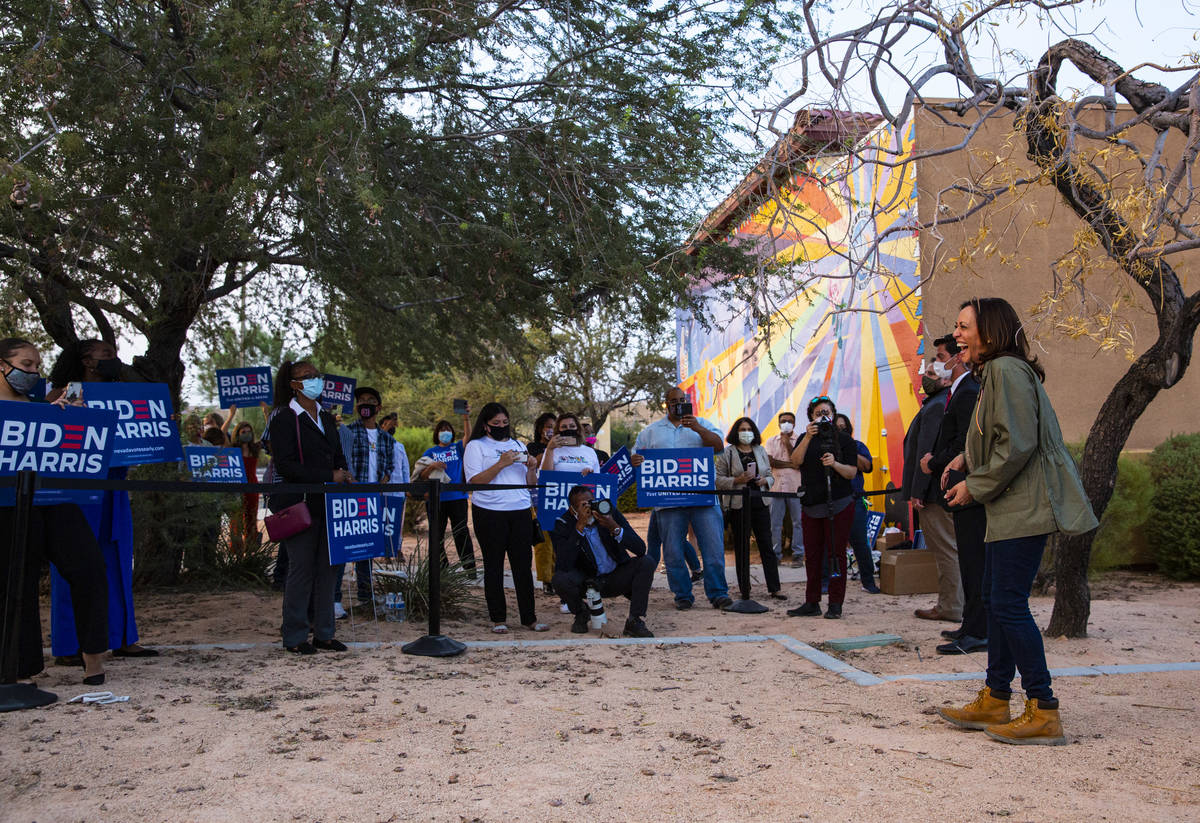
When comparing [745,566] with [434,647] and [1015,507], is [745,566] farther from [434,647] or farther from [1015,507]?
[1015,507]

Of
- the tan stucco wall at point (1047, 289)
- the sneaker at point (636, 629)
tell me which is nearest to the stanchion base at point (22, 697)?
the sneaker at point (636, 629)

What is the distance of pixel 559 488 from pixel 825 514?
2233mm

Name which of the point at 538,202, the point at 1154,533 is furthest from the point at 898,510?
the point at 538,202

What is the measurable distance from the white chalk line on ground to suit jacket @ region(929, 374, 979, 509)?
56.4 inches

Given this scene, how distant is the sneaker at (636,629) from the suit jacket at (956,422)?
95.8 inches

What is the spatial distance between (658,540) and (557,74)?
4779 millimetres

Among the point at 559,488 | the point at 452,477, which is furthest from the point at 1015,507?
the point at 452,477

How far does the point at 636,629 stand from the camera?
7.92 m

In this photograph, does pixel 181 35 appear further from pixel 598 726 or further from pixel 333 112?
pixel 598 726

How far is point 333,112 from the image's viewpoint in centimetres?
740

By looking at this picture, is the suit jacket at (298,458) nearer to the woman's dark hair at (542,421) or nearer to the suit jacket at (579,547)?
the suit jacket at (579,547)

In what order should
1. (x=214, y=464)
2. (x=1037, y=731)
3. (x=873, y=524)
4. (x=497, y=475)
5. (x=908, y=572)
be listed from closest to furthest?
(x=1037, y=731)
(x=497, y=475)
(x=214, y=464)
(x=908, y=572)
(x=873, y=524)

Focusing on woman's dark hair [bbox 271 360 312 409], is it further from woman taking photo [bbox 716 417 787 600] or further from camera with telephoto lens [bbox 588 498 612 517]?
Answer: woman taking photo [bbox 716 417 787 600]

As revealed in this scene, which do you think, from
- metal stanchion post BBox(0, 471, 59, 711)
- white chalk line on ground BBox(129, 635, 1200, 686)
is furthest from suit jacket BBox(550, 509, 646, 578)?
metal stanchion post BBox(0, 471, 59, 711)
